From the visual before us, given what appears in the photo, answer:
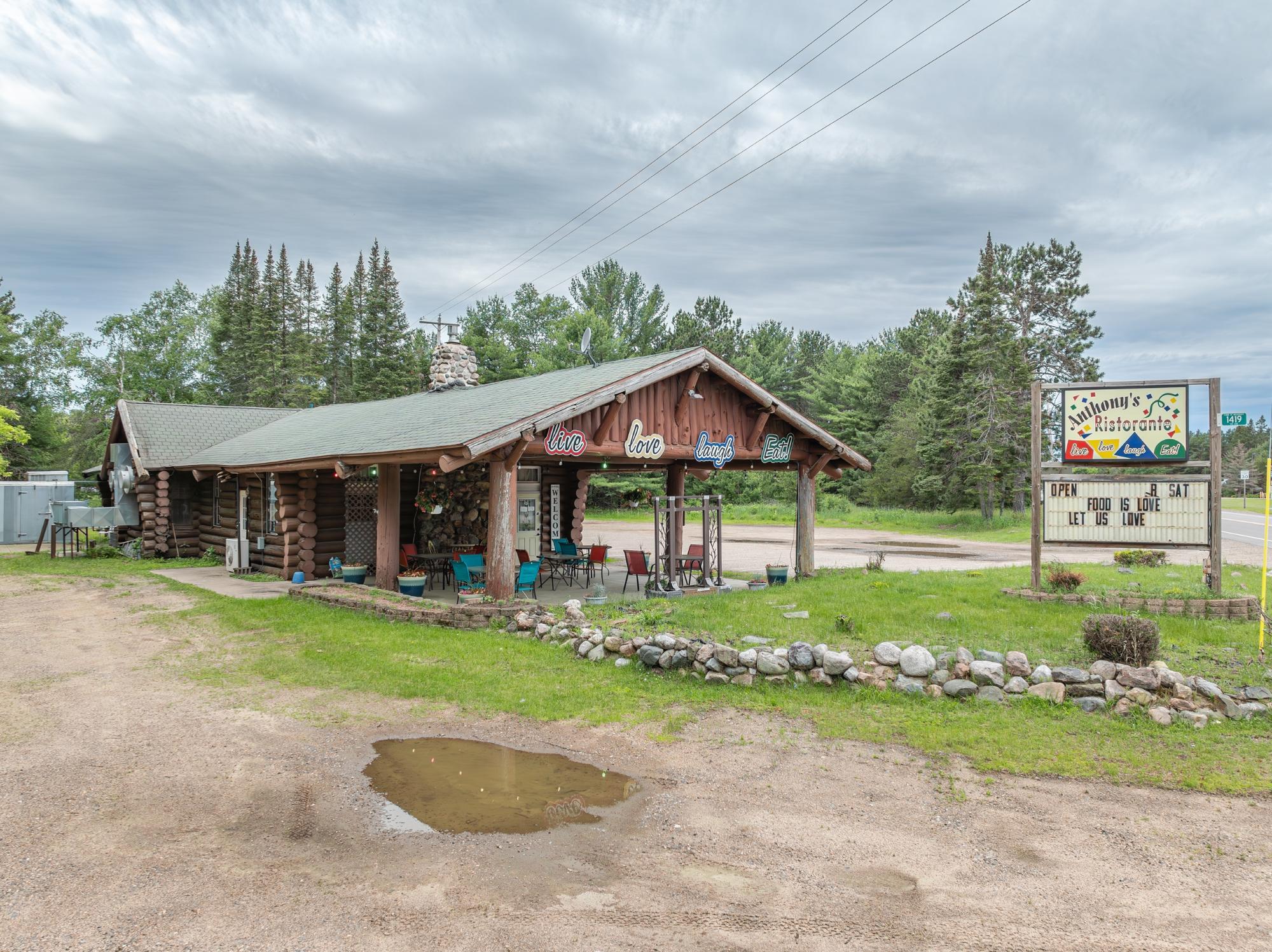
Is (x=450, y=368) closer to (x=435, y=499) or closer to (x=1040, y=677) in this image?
(x=435, y=499)

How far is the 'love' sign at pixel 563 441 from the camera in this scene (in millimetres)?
12336

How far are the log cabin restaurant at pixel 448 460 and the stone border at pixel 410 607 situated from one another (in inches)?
20.0

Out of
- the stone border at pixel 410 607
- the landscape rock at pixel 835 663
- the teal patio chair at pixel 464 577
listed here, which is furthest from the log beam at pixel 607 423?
the landscape rock at pixel 835 663

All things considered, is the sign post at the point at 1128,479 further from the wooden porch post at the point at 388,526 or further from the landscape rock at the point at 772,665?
the wooden porch post at the point at 388,526

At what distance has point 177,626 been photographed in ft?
40.4

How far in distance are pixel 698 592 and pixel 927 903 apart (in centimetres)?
985

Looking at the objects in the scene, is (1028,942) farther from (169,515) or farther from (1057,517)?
(169,515)

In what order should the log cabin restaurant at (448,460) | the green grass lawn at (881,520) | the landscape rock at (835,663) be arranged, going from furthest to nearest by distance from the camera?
1. the green grass lawn at (881,520)
2. the log cabin restaurant at (448,460)
3. the landscape rock at (835,663)

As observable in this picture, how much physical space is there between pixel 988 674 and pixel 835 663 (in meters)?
1.46

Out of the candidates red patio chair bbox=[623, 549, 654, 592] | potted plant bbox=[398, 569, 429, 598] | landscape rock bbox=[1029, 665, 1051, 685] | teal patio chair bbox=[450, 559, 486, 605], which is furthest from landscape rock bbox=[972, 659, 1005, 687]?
potted plant bbox=[398, 569, 429, 598]

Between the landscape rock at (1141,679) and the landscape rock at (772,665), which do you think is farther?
the landscape rock at (772,665)

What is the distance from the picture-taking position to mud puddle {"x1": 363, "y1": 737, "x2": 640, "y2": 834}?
535cm

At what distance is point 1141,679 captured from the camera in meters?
7.46

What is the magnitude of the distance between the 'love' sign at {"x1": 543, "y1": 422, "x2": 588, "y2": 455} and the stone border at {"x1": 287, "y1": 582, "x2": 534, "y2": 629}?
2.40m
